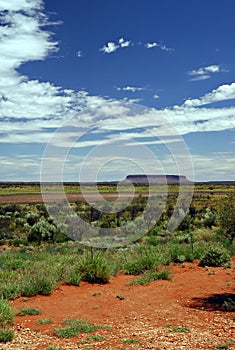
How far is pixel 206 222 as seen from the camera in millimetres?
30016

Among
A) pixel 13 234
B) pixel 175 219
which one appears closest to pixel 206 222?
pixel 175 219

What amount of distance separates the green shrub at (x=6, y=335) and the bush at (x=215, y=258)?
29.6 feet

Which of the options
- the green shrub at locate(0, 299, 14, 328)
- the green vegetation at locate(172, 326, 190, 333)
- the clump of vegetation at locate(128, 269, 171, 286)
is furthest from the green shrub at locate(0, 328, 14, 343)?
the clump of vegetation at locate(128, 269, 171, 286)

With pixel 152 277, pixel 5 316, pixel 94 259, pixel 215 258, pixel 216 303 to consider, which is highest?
pixel 94 259

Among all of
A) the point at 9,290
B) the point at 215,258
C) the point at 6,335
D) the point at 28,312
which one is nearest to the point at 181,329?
the point at 6,335

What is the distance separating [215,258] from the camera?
1603cm

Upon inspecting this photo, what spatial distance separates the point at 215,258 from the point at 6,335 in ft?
30.9

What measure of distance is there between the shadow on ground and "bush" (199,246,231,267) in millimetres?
3868

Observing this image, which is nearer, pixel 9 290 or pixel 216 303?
pixel 216 303

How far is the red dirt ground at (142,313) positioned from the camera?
8258mm

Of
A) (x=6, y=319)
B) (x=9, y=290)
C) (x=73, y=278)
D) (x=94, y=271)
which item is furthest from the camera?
(x=94, y=271)

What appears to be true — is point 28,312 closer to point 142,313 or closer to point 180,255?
point 142,313

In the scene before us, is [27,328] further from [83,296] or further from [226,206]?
[226,206]

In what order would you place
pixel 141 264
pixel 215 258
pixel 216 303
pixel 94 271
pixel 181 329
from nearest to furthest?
pixel 181 329
pixel 216 303
pixel 94 271
pixel 141 264
pixel 215 258
